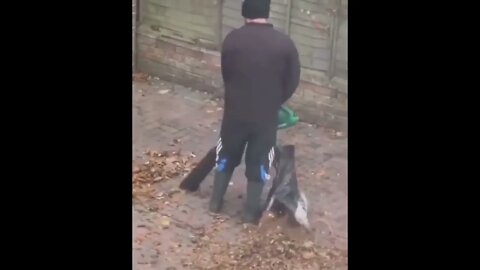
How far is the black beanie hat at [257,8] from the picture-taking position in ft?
9.22

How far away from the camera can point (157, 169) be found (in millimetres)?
3018

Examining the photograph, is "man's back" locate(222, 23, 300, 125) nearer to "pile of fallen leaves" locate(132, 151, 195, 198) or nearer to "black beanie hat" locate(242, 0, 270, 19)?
"black beanie hat" locate(242, 0, 270, 19)

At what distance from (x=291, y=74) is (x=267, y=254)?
61cm

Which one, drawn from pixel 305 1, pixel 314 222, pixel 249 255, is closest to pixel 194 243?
pixel 249 255

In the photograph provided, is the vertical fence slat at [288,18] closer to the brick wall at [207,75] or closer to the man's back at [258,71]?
the man's back at [258,71]

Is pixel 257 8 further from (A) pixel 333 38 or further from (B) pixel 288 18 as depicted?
(A) pixel 333 38

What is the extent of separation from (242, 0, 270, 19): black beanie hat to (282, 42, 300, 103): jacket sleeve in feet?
0.45

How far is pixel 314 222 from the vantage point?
9.75 feet

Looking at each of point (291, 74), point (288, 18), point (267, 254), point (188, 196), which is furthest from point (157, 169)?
→ point (288, 18)

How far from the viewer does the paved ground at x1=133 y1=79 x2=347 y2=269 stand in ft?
9.60

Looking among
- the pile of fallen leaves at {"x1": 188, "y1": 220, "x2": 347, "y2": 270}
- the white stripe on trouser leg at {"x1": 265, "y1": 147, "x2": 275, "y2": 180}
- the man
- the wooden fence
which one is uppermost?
the wooden fence

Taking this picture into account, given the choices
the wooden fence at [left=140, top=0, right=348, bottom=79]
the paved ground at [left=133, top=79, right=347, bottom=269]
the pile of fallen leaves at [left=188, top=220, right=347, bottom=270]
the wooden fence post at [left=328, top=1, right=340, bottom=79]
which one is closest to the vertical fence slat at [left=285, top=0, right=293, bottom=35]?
the wooden fence at [left=140, top=0, right=348, bottom=79]
